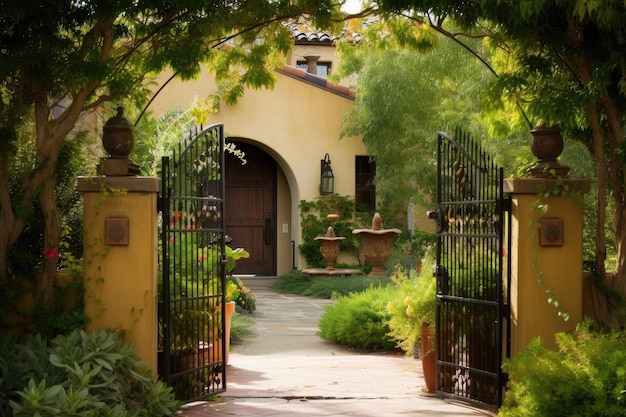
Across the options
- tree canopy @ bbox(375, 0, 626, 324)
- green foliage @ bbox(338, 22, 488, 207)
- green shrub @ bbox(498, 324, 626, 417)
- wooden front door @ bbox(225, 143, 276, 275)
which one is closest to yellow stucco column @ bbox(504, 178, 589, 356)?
tree canopy @ bbox(375, 0, 626, 324)

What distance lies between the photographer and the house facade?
1900cm

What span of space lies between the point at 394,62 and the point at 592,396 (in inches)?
→ 530

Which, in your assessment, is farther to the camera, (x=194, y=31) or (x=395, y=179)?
(x=395, y=179)

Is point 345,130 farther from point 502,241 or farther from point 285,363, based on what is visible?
point 502,241

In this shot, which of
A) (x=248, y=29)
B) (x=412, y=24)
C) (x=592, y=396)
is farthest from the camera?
(x=412, y=24)

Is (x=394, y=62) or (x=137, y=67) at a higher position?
(x=394, y=62)

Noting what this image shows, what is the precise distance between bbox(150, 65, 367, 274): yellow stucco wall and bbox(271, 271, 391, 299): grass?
1118mm

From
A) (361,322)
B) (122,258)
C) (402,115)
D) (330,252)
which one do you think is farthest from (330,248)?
(122,258)

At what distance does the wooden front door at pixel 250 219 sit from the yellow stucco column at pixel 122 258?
13.5 metres

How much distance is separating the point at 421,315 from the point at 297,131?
38.1 ft

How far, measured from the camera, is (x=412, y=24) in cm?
834

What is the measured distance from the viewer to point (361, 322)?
10.8m

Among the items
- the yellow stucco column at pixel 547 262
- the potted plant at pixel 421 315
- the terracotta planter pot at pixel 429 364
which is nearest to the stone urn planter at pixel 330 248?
the potted plant at pixel 421 315

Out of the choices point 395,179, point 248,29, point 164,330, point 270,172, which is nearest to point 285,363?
point 164,330
